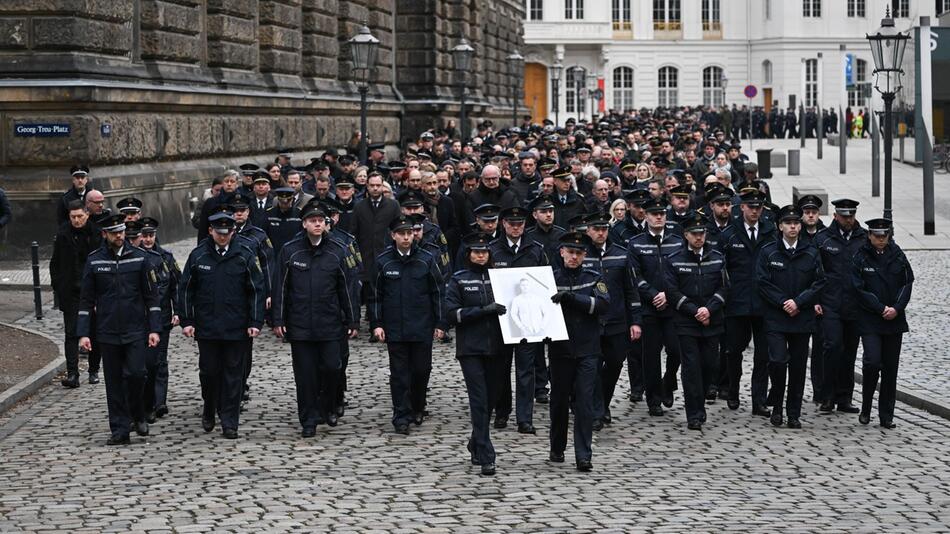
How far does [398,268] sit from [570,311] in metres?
2.10

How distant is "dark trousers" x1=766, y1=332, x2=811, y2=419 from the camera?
13836 millimetres

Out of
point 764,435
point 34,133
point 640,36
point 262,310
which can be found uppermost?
point 640,36

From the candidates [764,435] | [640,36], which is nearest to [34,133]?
[764,435]

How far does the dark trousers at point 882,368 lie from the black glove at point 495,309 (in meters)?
3.63

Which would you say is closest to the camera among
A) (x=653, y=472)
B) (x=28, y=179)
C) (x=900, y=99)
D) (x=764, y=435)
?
(x=653, y=472)

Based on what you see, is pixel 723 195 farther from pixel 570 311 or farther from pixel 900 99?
pixel 900 99

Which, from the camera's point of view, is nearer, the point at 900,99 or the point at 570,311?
the point at 570,311

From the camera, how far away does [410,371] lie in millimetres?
13797

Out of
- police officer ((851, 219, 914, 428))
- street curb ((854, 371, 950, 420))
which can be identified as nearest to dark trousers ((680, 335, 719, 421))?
police officer ((851, 219, 914, 428))

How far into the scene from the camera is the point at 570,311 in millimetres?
12086

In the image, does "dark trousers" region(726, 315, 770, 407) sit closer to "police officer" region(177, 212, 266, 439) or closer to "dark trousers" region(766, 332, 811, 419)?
"dark trousers" region(766, 332, 811, 419)

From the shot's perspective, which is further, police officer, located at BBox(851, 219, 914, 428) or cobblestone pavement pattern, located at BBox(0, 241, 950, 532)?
police officer, located at BBox(851, 219, 914, 428)

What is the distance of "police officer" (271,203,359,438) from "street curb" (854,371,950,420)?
4.47 meters

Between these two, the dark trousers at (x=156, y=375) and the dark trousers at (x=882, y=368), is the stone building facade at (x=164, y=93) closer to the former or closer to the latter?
the dark trousers at (x=156, y=375)
